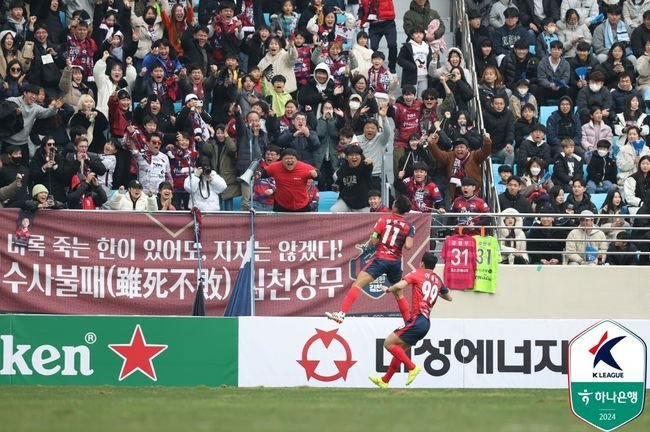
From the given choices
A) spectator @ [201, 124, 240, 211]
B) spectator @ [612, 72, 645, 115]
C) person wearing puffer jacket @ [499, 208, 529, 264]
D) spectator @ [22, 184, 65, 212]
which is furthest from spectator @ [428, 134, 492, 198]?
spectator @ [22, 184, 65, 212]

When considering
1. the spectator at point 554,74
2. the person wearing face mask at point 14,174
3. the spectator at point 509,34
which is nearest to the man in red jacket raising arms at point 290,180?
the person wearing face mask at point 14,174

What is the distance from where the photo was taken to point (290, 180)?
22.9 metres

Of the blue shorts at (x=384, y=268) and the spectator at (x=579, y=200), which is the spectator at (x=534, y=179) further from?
the blue shorts at (x=384, y=268)

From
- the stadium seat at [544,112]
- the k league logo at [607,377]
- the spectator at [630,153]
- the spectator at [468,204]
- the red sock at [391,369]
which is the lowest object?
the red sock at [391,369]

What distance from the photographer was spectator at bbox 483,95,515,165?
1008 inches

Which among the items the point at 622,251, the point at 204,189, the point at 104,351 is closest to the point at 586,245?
the point at 622,251

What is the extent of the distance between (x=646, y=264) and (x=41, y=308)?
10.4 meters

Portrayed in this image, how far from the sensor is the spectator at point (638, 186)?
24578 millimetres

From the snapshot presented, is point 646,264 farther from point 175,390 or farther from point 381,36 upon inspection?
point 175,390

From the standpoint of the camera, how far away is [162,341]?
66.5 feet

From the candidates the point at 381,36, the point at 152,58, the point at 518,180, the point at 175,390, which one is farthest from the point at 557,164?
the point at 175,390

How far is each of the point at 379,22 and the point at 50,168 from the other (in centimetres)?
780

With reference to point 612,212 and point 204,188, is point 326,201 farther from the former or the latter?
point 612,212

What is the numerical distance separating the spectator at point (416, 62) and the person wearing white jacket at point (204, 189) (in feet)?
16.3
